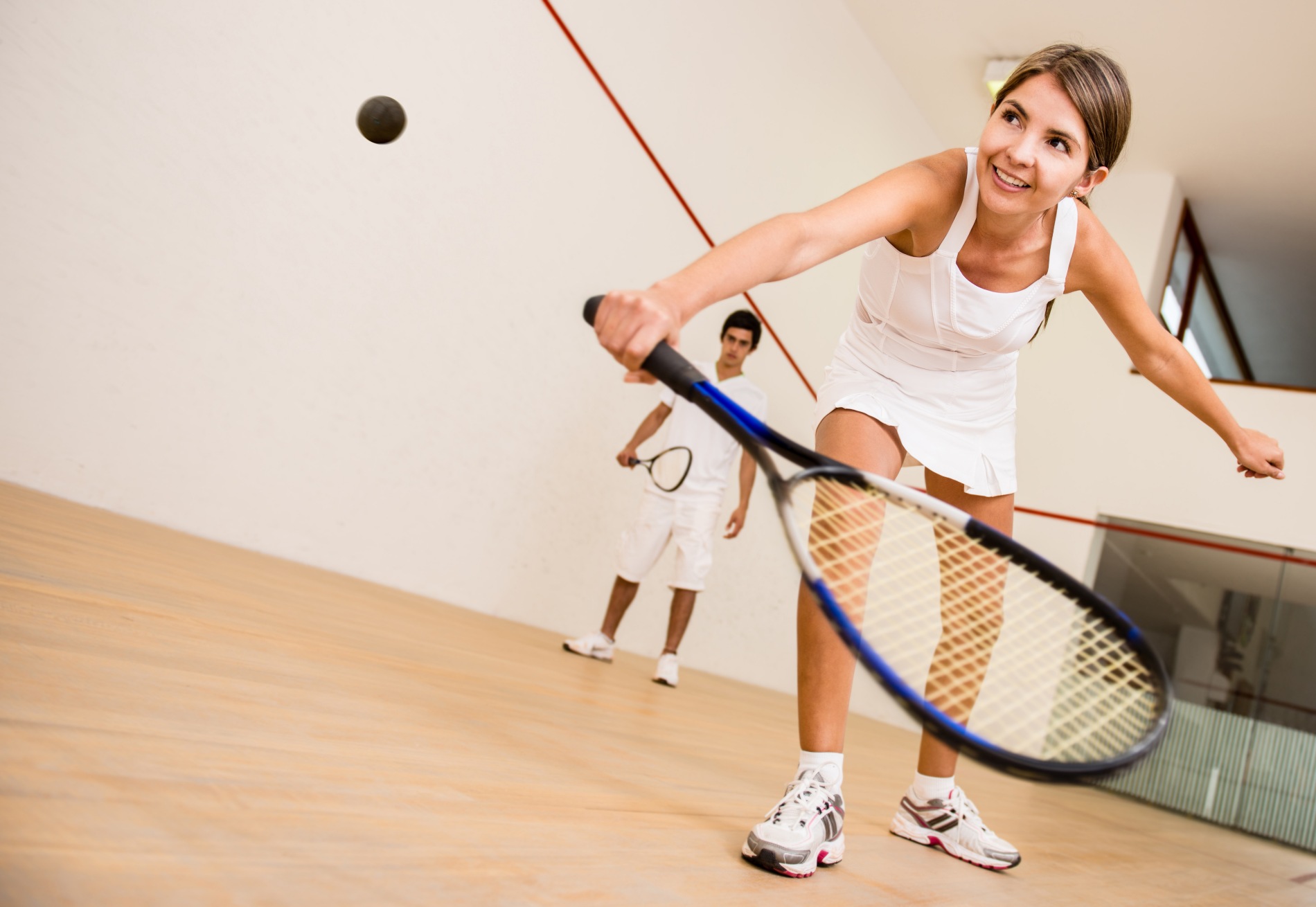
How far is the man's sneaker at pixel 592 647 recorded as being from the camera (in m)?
2.77

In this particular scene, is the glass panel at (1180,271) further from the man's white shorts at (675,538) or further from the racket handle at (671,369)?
the racket handle at (671,369)

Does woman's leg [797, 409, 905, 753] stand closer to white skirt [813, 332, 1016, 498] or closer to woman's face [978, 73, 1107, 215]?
white skirt [813, 332, 1016, 498]

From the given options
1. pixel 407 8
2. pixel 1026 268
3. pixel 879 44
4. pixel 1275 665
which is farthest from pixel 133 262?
pixel 1275 665

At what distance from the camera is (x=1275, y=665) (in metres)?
3.99

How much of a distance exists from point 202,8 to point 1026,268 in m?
2.20

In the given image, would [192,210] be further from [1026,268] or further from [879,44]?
[879,44]

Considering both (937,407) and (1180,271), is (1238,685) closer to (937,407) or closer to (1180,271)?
(1180,271)

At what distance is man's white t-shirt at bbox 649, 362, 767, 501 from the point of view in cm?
299

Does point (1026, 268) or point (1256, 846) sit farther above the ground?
point (1026, 268)

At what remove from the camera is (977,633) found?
3.93 feet

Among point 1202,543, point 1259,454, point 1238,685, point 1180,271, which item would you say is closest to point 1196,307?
point 1180,271

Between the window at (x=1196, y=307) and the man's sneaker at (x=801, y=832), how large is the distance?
15.2 feet

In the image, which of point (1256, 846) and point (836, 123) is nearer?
point (1256, 846)

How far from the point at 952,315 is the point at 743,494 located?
1978 millimetres
